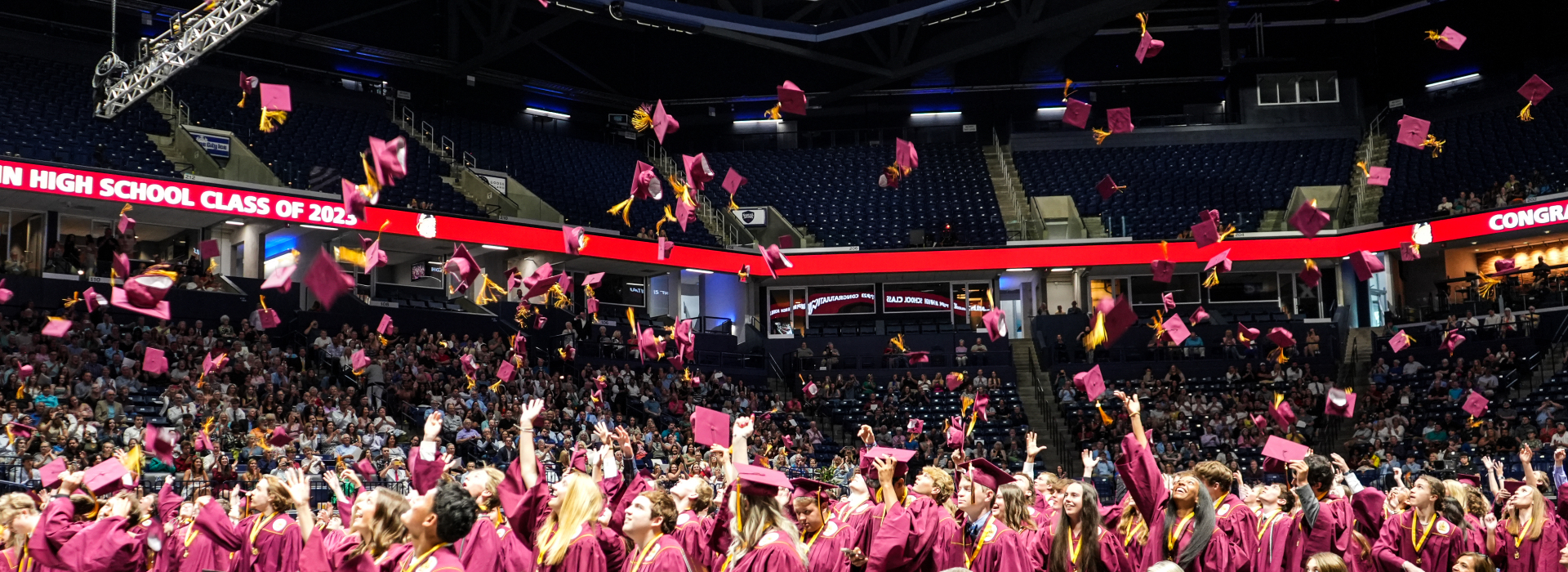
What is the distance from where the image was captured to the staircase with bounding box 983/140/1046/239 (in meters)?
33.4

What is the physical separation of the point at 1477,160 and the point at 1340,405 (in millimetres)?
16434

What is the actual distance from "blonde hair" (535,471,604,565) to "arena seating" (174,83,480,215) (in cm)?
2246

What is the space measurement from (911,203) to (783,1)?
614 cm

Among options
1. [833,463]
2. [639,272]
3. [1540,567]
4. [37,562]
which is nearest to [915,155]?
[639,272]

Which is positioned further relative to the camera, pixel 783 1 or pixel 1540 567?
pixel 783 1

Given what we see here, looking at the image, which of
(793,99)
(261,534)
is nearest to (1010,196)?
(793,99)

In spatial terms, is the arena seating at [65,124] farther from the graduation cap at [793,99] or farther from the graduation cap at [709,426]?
the graduation cap at [709,426]

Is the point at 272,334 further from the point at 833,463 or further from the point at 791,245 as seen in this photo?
the point at 791,245

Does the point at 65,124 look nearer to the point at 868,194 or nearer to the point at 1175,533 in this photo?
the point at 868,194

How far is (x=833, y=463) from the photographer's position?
2364 cm

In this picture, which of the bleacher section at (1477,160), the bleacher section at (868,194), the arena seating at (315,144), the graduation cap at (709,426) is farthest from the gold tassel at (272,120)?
the bleacher section at (1477,160)

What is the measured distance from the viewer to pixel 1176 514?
6.87 meters

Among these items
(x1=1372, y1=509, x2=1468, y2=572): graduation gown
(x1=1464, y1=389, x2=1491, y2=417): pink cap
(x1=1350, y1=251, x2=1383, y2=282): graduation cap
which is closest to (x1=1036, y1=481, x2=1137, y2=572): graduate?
(x1=1372, y1=509, x2=1468, y2=572): graduation gown

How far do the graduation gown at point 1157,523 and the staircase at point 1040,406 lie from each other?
1872 centimetres
